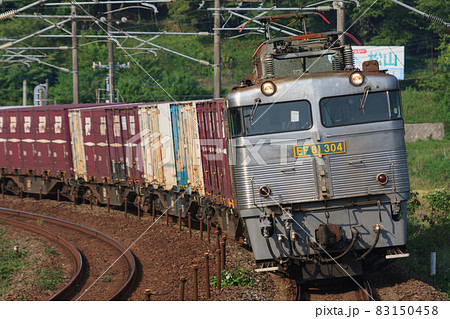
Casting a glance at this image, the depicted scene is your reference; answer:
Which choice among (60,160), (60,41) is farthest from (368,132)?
(60,41)

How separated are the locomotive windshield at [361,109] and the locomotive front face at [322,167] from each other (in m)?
0.02

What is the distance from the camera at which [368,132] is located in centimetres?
1095

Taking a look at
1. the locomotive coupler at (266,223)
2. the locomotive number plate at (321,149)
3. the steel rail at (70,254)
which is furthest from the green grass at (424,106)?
the locomotive coupler at (266,223)

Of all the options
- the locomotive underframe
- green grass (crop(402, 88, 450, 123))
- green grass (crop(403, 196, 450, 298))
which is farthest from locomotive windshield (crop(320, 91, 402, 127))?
green grass (crop(402, 88, 450, 123))

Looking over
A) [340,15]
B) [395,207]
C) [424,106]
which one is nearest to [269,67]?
[395,207]

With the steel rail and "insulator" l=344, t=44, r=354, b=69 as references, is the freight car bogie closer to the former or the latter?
the steel rail

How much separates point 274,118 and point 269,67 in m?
1.39

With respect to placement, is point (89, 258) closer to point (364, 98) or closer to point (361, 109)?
point (361, 109)

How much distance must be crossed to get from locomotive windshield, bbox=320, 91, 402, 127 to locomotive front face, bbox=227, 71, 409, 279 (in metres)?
0.02

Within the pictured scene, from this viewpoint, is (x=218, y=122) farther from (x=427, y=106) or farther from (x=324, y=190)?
(x=427, y=106)

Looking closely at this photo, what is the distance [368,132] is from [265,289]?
11.3ft

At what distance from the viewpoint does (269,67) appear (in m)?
12.2

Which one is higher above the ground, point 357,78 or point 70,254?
point 357,78
